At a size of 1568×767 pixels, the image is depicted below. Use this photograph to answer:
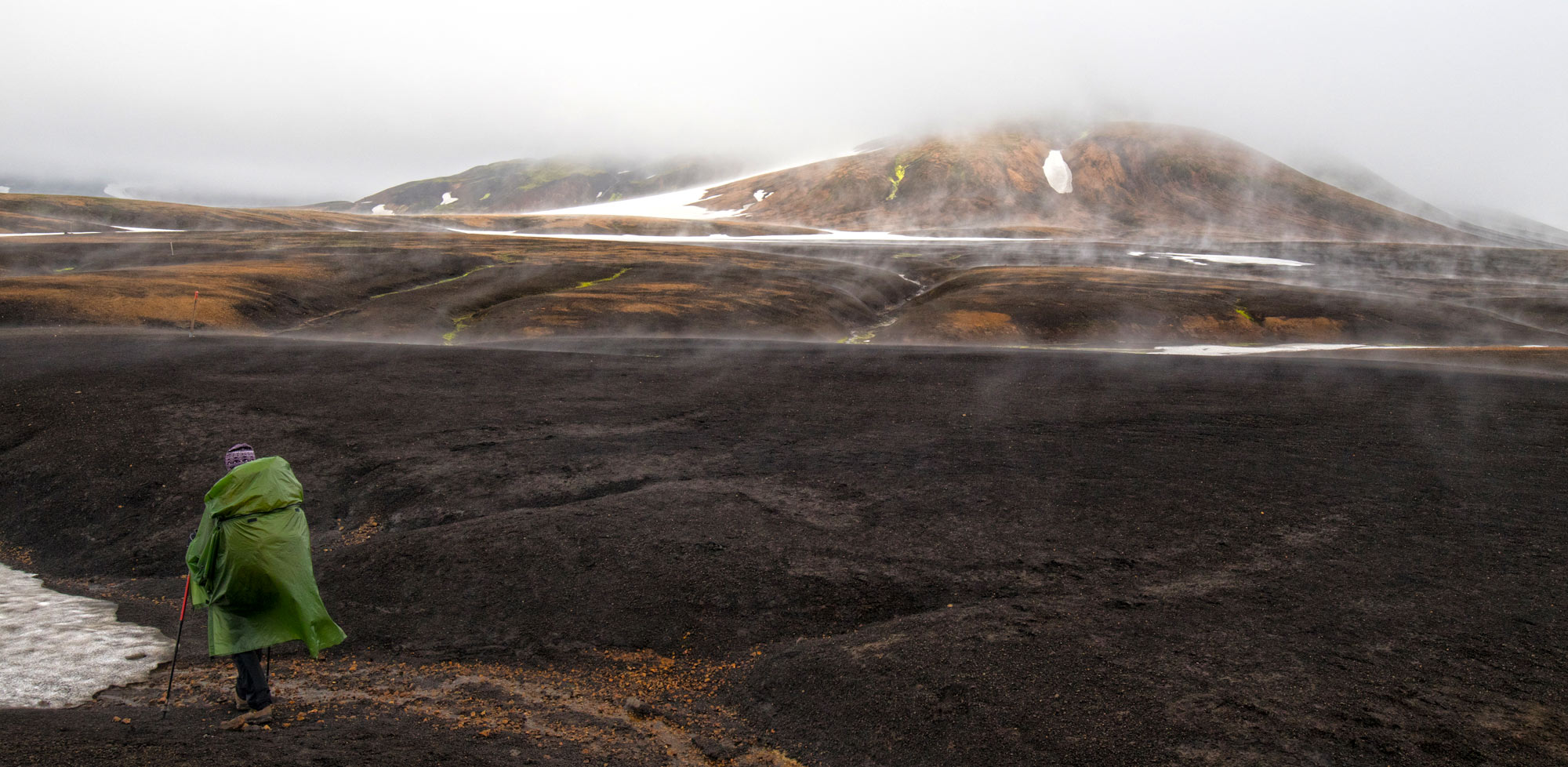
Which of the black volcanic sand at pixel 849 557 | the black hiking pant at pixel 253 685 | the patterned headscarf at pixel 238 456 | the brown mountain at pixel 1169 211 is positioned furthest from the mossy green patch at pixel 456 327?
the brown mountain at pixel 1169 211

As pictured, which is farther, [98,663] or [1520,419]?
[1520,419]

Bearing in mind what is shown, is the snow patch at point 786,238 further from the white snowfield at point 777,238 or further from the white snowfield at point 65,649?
the white snowfield at point 65,649

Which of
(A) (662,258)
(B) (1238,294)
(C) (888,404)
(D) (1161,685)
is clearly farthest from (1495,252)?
(D) (1161,685)

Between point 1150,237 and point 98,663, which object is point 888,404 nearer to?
point 98,663

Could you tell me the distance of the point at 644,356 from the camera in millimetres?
29656

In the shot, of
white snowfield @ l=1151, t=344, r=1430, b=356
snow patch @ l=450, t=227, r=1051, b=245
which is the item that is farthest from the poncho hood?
snow patch @ l=450, t=227, r=1051, b=245

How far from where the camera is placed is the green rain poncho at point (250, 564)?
7535 millimetres

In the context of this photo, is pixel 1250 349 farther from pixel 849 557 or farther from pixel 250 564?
pixel 250 564

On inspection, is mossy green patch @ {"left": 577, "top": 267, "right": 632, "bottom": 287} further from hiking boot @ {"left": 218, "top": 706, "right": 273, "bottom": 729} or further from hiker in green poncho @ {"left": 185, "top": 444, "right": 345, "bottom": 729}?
hiking boot @ {"left": 218, "top": 706, "right": 273, "bottom": 729}

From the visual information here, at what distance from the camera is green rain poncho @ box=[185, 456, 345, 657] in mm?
7535

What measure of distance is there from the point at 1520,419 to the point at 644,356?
25.4 metres

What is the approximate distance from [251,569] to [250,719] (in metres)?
1.52

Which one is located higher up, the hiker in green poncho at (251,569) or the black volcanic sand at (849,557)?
the hiker in green poncho at (251,569)

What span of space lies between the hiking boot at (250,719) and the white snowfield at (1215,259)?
94457 mm
